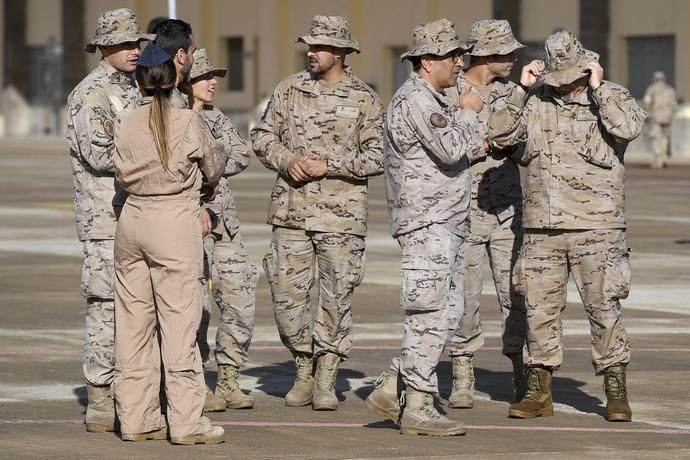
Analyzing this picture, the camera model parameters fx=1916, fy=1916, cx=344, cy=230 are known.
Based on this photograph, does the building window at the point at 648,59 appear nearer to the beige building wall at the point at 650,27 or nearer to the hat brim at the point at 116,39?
the beige building wall at the point at 650,27

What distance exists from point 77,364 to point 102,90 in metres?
3.13

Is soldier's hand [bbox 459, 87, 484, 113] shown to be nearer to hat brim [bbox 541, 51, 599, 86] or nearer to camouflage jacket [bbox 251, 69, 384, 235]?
hat brim [bbox 541, 51, 599, 86]

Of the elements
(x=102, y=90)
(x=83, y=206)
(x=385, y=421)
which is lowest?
(x=385, y=421)

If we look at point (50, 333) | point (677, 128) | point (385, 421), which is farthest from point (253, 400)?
point (677, 128)

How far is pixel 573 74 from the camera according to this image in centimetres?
1011

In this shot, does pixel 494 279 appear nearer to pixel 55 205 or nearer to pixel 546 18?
pixel 55 205

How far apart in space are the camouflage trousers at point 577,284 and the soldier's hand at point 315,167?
1.18 metres

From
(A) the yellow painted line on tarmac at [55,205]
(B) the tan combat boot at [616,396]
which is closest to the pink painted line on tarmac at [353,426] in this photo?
(B) the tan combat boot at [616,396]

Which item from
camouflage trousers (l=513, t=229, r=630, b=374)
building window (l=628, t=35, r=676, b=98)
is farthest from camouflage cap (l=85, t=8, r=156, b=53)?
building window (l=628, t=35, r=676, b=98)

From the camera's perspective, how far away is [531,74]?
1032 cm

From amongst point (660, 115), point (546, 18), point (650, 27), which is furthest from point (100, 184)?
point (546, 18)

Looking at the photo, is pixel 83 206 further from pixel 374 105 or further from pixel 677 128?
pixel 677 128

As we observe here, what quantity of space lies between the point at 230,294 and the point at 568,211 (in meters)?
1.96

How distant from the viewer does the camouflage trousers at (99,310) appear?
9828 millimetres
